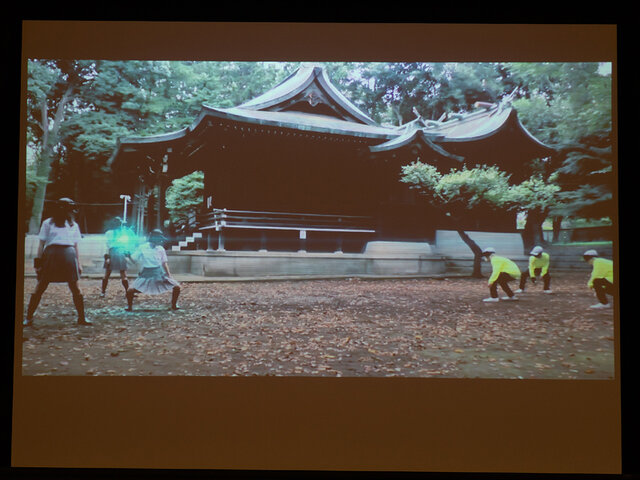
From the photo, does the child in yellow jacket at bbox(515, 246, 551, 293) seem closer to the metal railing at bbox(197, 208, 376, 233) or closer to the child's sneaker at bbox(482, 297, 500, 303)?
the child's sneaker at bbox(482, 297, 500, 303)

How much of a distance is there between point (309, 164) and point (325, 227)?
0.71 metres

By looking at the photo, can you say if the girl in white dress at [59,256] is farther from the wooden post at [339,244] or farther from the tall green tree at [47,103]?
the wooden post at [339,244]

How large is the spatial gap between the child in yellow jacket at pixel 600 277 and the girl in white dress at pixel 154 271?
11.0 ft

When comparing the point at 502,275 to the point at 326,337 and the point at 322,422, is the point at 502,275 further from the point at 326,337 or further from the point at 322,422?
the point at 322,422

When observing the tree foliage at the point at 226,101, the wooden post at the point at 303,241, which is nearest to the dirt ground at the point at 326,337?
the wooden post at the point at 303,241

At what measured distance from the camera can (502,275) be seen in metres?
3.32

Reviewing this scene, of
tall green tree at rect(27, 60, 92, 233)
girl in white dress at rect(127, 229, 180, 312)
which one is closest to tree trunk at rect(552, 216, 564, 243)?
girl in white dress at rect(127, 229, 180, 312)

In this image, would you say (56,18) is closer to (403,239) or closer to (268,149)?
(268,149)

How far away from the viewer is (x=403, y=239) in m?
3.75

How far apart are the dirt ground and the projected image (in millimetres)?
15

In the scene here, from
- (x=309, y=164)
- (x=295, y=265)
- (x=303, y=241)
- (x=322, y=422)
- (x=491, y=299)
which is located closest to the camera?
(x=322, y=422)

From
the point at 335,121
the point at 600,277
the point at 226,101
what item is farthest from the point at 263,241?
the point at 600,277

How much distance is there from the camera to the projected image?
3.06 m
